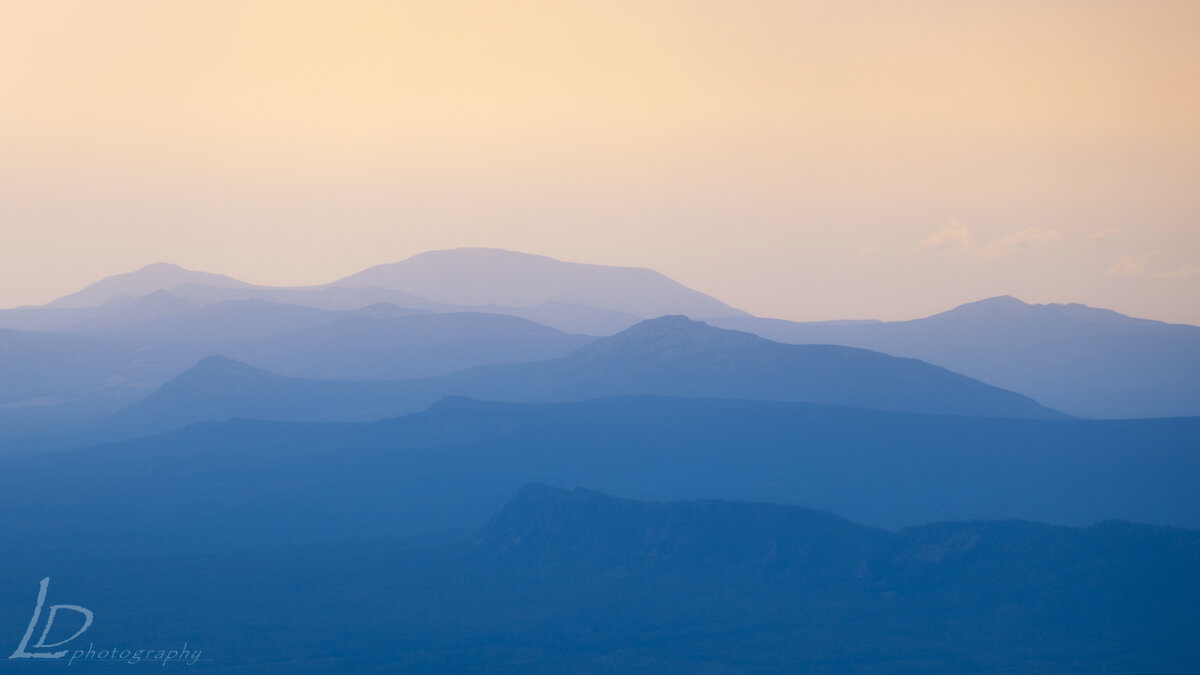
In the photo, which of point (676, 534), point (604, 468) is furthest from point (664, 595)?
point (604, 468)

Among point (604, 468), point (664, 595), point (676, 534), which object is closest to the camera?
point (664, 595)

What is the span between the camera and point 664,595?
98.0 metres

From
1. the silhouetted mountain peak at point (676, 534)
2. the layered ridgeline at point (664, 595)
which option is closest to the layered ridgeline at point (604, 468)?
the layered ridgeline at point (664, 595)

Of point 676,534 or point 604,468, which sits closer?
point 676,534

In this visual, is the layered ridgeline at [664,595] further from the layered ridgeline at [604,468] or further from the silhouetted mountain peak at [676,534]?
the layered ridgeline at [604,468]

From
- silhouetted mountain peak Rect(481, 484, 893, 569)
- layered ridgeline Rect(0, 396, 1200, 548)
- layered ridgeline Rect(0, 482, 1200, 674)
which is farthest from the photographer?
layered ridgeline Rect(0, 396, 1200, 548)

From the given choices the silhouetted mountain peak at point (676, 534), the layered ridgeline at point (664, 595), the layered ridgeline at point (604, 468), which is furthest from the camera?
the layered ridgeline at point (604, 468)

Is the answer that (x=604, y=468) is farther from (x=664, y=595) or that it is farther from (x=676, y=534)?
(x=664, y=595)

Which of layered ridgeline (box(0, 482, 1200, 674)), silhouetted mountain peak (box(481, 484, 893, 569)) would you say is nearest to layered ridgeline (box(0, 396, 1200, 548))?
layered ridgeline (box(0, 482, 1200, 674))

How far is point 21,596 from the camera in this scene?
100375mm

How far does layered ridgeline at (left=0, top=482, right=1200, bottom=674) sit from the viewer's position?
8331cm

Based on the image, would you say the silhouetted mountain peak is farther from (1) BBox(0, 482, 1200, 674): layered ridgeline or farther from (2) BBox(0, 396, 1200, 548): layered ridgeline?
(2) BBox(0, 396, 1200, 548): layered ridgeline

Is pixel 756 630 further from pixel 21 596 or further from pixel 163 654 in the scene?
pixel 21 596

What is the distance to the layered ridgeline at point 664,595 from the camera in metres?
83.3
